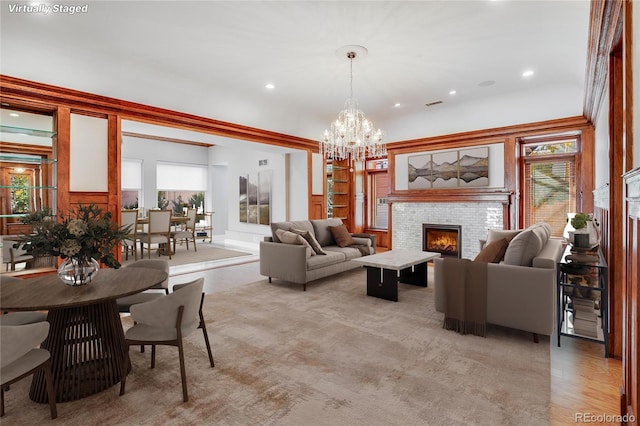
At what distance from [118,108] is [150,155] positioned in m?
5.37

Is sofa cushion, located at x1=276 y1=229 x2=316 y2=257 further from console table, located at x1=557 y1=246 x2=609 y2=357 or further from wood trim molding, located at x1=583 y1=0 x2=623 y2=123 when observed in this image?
wood trim molding, located at x1=583 y1=0 x2=623 y2=123

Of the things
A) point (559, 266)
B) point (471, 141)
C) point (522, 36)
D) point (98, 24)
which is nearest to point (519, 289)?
point (559, 266)

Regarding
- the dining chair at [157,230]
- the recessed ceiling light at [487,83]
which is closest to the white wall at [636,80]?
the recessed ceiling light at [487,83]

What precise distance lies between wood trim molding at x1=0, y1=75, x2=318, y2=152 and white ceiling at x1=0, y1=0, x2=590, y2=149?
10 centimetres

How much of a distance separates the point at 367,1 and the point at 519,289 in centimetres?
296

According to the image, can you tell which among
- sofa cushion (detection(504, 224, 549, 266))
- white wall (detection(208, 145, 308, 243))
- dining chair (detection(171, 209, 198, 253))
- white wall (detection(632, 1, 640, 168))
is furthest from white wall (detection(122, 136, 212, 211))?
white wall (detection(632, 1, 640, 168))

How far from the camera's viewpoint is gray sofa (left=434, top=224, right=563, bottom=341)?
2.84 m

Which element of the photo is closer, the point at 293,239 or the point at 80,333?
the point at 80,333

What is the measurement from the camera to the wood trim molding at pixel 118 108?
3813 mm

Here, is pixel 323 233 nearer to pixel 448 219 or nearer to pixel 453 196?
pixel 448 219

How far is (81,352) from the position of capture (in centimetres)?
219

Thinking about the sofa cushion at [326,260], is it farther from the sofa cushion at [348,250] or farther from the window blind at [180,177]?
the window blind at [180,177]

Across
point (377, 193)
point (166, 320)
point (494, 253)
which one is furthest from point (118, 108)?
point (377, 193)

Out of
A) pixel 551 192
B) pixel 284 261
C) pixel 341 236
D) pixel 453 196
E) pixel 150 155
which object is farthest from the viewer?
pixel 150 155
